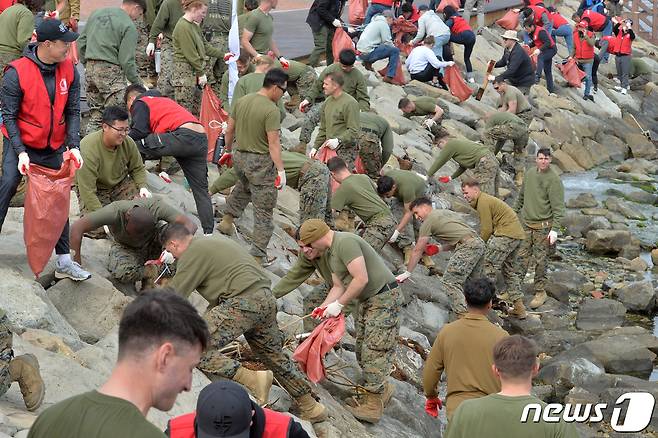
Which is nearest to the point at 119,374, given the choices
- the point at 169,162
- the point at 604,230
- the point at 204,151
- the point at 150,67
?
the point at 204,151

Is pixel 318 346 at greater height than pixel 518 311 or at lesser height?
greater

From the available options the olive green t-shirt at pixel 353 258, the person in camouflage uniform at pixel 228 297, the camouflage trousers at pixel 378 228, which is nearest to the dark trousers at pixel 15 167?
the person in camouflage uniform at pixel 228 297

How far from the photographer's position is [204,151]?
9.68 metres

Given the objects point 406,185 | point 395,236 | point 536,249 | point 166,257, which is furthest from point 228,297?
point 536,249

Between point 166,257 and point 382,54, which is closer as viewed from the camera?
point 166,257

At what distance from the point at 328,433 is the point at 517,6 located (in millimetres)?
24558

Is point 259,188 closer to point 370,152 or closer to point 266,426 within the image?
point 370,152

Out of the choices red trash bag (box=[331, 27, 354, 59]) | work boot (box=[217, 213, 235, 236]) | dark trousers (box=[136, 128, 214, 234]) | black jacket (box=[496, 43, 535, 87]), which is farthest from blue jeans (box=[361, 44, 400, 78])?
dark trousers (box=[136, 128, 214, 234])

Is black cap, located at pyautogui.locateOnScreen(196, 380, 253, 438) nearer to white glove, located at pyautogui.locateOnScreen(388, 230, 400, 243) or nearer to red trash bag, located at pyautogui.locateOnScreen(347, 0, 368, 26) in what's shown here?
white glove, located at pyautogui.locateOnScreen(388, 230, 400, 243)

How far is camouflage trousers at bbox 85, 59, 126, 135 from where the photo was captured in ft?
35.5

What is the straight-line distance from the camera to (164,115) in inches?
381

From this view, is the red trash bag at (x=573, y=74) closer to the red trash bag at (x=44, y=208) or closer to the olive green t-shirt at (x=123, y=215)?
the olive green t-shirt at (x=123, y=215)

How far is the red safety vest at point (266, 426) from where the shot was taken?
486 centimetres

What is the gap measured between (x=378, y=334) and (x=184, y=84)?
202 inches
